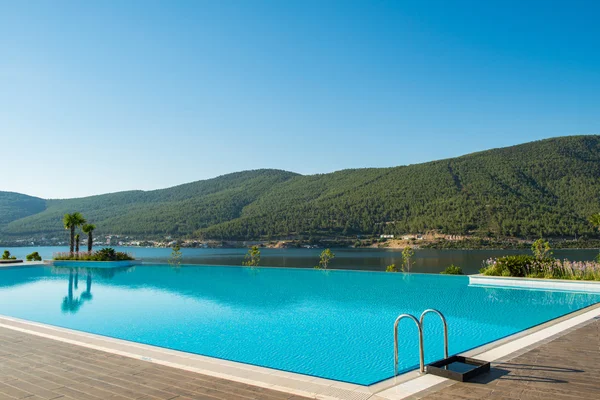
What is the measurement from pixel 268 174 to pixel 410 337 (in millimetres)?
85546

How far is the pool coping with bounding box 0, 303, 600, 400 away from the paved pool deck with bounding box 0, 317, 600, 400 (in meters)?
0.10

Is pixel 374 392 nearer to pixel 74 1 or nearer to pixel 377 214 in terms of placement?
pixel 74 1

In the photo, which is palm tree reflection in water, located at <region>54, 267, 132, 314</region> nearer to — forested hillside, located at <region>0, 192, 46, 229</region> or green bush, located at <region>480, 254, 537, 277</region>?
green bush, located at <region>480, 254, 537, 277</region>

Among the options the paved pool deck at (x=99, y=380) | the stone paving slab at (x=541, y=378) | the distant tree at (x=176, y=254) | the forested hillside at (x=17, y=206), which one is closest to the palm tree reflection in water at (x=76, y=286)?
the distant tree at (x=176, y=254)

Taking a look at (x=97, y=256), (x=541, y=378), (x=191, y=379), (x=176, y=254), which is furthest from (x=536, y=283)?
(x=97, y=256)

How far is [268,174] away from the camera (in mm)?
91625

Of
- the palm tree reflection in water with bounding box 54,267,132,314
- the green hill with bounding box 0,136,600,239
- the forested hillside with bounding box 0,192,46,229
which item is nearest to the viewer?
the palm tree reflection in water with bounding box 54,267,132,314

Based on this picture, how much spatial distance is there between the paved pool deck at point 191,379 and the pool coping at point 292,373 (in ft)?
0.34

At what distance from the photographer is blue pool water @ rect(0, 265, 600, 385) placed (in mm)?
6188

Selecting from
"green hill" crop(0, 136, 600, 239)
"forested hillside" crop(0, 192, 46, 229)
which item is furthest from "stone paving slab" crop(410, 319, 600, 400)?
"forested hillside" crop(0, 192, 46, 229)

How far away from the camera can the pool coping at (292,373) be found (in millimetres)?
3551

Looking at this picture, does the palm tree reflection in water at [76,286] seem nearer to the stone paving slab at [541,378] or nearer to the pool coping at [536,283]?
the stone paving slab at [541,378]

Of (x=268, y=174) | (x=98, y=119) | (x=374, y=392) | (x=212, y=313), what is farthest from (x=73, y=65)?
(x=268, y=174)

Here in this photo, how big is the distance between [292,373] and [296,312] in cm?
518
